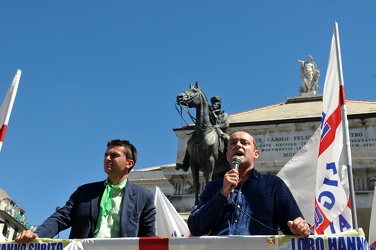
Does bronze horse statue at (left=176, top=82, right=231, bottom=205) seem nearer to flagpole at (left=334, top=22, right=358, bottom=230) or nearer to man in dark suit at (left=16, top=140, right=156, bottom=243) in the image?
flagpole at (left=334, top=22, right=358, bottom=230)

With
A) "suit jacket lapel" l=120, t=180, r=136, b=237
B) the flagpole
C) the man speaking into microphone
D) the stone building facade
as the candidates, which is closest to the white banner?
the man speaking into microphone

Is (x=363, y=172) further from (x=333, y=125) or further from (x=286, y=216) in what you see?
(x=286, y=216)

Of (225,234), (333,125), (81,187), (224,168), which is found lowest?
(225,234)

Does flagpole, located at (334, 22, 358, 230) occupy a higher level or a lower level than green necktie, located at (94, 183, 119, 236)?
higher

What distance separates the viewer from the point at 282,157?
2128cm

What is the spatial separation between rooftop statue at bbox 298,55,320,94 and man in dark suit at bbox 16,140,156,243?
25.1m

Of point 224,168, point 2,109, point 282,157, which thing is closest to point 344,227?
point 2,109

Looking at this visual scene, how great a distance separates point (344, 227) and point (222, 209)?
2.21 meters

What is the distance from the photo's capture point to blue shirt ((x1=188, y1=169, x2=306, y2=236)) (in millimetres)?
4105

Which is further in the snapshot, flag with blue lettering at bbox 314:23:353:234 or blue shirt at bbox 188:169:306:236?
flag with blue lettering at bbox 314:23:353:234

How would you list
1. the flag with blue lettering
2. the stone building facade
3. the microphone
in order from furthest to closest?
1. the stone building facade
2. the flag with blue lettering
3. the microphone

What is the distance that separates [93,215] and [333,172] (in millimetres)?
2563

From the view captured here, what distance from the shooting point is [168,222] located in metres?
8.51

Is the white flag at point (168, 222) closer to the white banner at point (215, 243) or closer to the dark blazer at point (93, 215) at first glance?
the dark blazer at point (93, 215)
